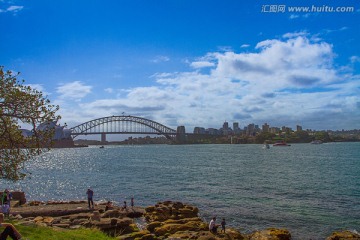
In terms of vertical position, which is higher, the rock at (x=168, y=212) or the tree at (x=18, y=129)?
the tree at (x=18, y=129)

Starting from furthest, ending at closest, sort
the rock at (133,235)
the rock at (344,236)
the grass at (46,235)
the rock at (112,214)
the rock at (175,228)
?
the rock at (112,214), the rock at (175,228), the rock at (344,236), the rock at (133,235), the grass at (46,235)

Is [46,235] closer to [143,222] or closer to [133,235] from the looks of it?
[133,235]

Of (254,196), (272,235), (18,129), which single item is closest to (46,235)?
(18,129)

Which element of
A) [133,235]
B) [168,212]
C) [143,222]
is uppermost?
[133,235]

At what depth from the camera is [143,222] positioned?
2466cm

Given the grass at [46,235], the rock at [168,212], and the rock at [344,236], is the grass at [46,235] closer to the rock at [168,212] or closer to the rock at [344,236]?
the rock at [168,212]

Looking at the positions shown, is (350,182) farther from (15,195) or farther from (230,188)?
(15,195)

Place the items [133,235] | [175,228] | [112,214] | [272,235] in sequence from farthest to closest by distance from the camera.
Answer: [112,214], [175,228], [272,235], [133,235]

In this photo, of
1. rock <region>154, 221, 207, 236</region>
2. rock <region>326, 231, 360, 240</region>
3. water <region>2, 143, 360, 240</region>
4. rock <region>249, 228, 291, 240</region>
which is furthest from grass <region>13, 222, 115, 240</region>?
rock <region>326, 231, 360, 240</region>

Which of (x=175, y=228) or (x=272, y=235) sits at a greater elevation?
(x=175, y=228)

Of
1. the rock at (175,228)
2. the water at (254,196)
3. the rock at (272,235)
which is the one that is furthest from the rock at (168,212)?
the rock at (272,235)

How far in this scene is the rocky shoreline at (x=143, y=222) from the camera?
18844mm

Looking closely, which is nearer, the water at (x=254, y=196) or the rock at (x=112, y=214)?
the rock at (x=112, y=214)

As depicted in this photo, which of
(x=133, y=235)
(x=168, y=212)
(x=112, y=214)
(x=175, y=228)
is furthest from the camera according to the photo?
(x=168, y=212)
